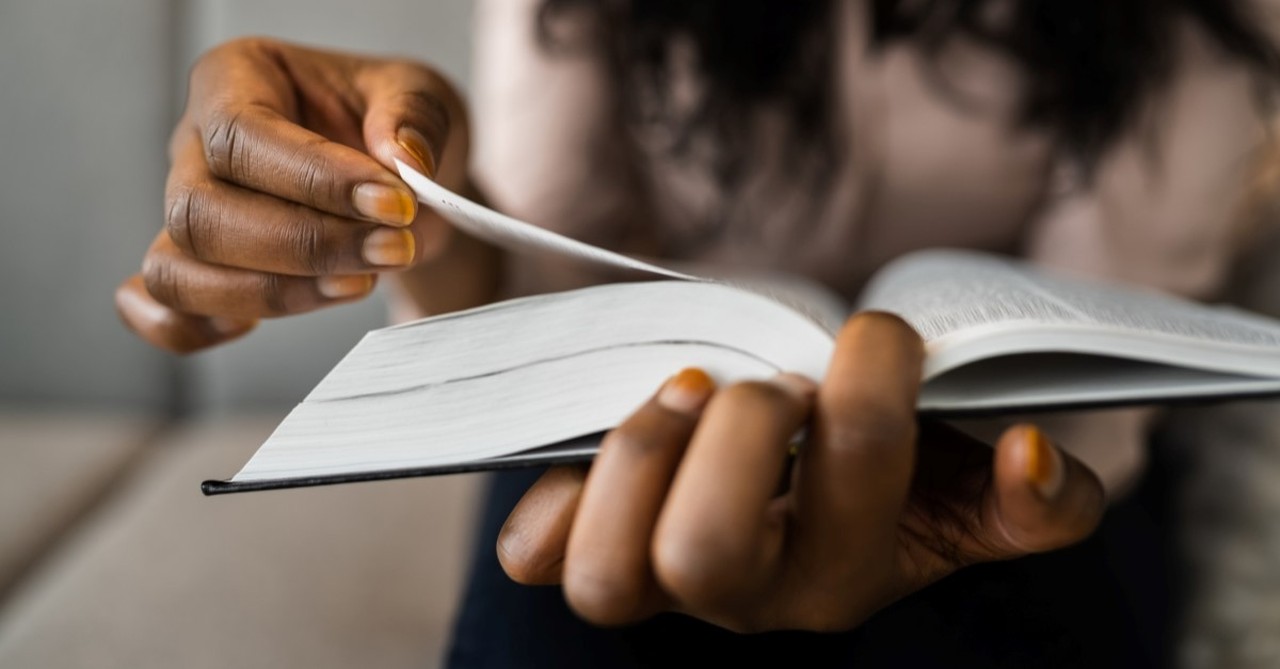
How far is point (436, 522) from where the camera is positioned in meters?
0.82

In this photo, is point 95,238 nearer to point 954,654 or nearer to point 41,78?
point 41,78

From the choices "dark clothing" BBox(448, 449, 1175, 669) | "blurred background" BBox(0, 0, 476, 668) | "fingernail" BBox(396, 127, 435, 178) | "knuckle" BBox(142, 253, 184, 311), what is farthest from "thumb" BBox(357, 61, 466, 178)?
"blurred background" BBox(0, 0, 476, 668)

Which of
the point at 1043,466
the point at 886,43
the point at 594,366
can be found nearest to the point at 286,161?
the point at 594,366

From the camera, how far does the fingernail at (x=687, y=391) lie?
296 millimetres

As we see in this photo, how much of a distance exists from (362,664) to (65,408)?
692 mm

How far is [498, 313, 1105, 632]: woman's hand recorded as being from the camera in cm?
27

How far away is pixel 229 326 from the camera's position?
433 millimetres

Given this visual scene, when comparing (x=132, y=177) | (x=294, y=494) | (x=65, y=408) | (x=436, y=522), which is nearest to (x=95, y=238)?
(x=132, y=177)

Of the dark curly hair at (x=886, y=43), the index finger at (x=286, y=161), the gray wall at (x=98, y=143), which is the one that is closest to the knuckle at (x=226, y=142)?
the index finger at (x=286, y=161)

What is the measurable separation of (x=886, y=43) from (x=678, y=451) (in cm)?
53

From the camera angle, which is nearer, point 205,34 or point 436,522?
point 436,522

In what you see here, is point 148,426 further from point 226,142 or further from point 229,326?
point 226,142

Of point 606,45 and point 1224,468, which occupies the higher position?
point 606,45

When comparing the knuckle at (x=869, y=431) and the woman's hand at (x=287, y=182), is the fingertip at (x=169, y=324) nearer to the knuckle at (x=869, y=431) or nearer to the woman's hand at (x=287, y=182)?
the woman's hand at (x=287, y=182)
